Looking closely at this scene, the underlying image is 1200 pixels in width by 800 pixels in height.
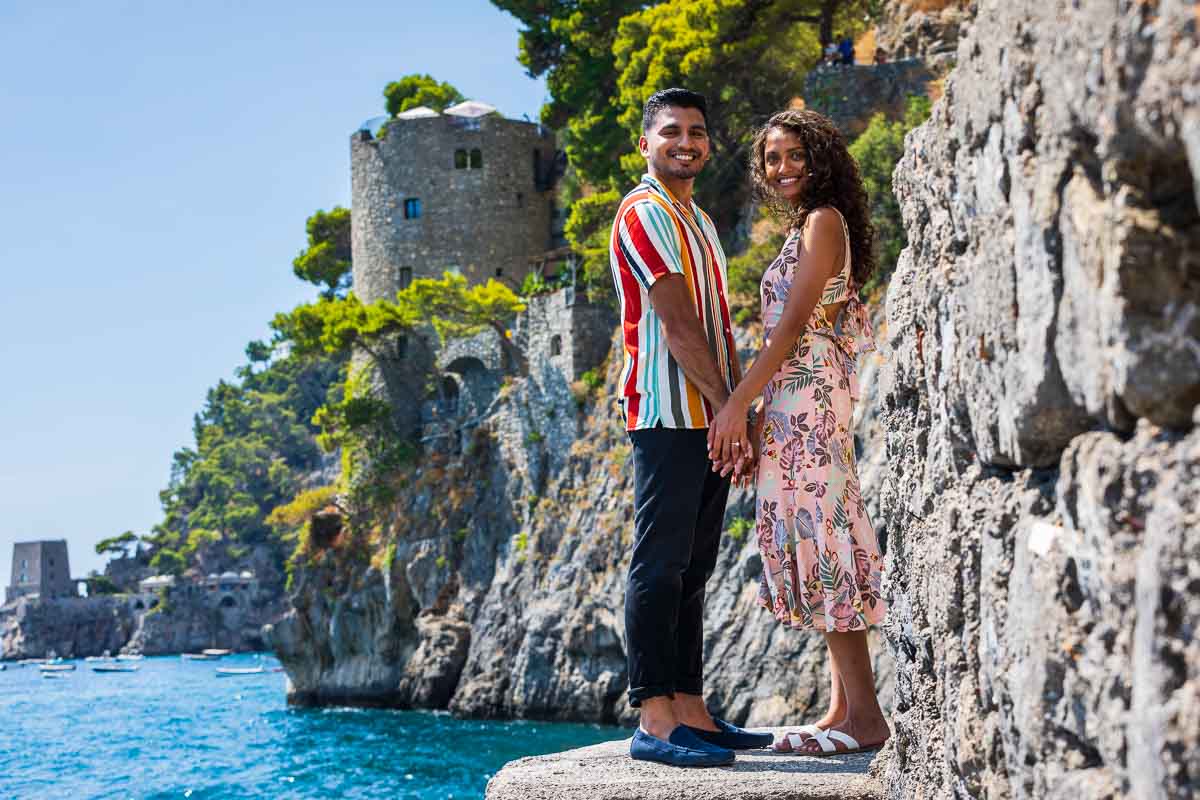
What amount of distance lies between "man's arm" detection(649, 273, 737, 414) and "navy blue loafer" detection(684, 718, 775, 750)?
1.02 meters

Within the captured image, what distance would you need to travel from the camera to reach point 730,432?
3.74m

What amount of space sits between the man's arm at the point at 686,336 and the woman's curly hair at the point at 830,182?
563 mm

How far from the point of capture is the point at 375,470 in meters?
32.8

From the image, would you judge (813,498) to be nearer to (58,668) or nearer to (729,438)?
(729,438)

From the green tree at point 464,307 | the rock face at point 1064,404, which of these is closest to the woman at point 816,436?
the rock face at point 1064,404

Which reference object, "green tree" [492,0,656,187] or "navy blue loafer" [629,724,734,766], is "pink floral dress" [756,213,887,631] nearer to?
"navy blue loafer" [629,724,734,766]

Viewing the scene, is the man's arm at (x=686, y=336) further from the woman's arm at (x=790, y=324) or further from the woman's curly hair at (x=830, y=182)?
the woman's curly hair at (x=830, y=182)

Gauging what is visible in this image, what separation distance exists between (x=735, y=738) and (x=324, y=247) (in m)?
42.9

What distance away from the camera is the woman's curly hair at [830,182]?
4.14 m

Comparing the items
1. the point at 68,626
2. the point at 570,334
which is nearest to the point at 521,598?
the point at 570,334

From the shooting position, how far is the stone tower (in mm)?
37188

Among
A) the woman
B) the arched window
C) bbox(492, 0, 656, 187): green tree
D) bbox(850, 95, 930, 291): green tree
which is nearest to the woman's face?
the woman

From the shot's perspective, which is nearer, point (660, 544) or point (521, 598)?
point (660, 544)

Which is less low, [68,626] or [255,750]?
[68,626]
